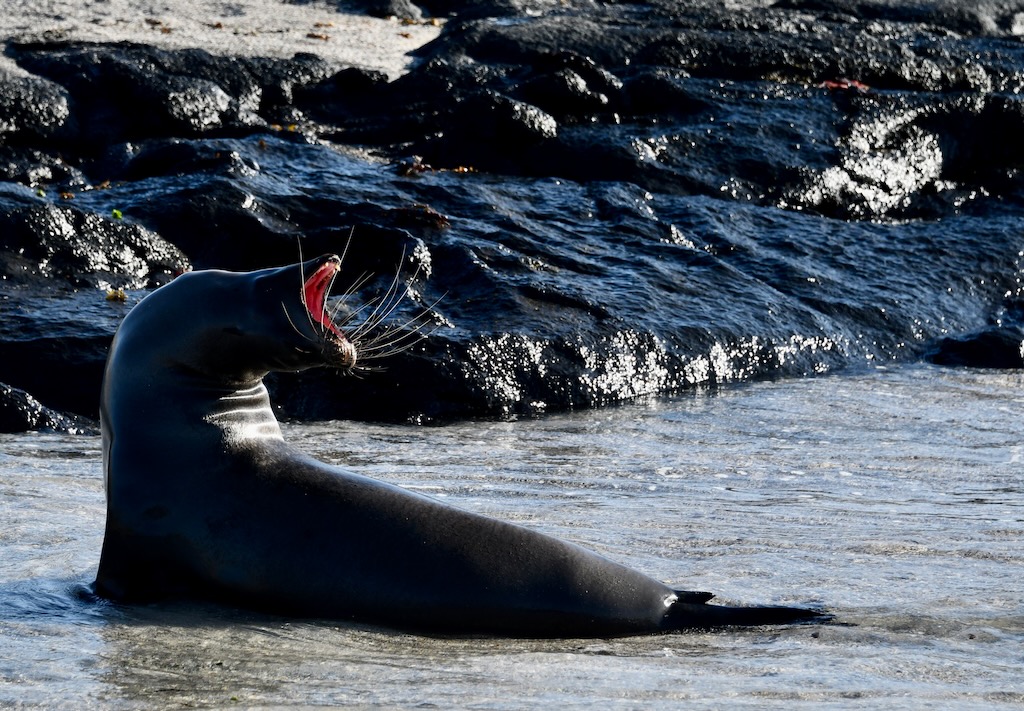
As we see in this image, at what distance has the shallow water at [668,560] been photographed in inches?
145

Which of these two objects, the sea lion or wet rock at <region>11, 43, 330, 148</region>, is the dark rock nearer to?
wet rock at <region>11, 43, 330, 148</region>

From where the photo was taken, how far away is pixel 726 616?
4477mm

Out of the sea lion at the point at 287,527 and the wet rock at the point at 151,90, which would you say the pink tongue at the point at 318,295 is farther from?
the wet rock at the point at 151,90

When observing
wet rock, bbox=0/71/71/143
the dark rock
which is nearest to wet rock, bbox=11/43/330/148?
wet rock, bbox=0/71/71/143

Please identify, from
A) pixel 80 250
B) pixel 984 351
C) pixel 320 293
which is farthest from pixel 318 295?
pixel 984 351

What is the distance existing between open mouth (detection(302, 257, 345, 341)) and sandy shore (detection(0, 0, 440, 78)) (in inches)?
366

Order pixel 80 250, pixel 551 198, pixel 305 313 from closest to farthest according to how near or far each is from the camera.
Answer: pixel 305 313, pixel 80 250, pixel 551 198

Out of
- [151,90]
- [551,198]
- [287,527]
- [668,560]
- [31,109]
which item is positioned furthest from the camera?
[151,90]

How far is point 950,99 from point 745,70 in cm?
198

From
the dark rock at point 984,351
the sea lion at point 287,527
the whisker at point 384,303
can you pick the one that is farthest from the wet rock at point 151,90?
the sea lion at point 287,527

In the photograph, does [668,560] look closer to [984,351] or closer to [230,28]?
[984,351]

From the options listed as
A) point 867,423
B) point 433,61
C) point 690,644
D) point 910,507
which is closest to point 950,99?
point 433,61

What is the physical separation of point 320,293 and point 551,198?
21.6 feet

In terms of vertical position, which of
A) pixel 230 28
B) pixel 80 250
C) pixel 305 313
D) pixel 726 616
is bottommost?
pixel 726 616
